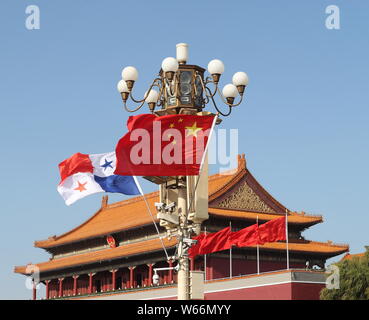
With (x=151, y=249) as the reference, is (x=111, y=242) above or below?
below

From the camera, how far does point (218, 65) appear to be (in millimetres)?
17109

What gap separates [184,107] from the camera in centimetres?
1692

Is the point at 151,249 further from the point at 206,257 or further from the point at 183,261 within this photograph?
the point at 183,261

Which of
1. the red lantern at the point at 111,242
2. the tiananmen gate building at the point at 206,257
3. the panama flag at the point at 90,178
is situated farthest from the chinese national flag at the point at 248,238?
the red lantern at the point at 111,242

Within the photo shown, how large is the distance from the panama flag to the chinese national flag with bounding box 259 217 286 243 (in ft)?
14.0

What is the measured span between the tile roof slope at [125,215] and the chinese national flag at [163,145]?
24793mm

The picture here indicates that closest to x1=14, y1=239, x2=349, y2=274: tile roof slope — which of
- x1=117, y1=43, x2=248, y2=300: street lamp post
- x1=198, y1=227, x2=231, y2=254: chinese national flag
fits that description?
x1=198, y1=227, x2=231, y2=254: chinese national flag

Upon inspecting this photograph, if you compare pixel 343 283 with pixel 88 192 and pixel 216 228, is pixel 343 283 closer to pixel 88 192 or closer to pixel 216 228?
pixel 216 228

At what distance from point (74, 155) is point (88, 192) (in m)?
1.22

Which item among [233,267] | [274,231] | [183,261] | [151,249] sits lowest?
[233,267]

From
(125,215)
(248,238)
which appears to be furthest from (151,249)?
(248,238)

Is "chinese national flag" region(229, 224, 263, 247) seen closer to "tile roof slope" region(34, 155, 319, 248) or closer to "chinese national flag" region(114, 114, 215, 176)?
"chinese national flag" region(114, 114, 215, 176)

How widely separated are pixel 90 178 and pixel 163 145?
Result: 16.6ft

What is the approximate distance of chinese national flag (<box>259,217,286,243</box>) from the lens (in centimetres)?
2284
